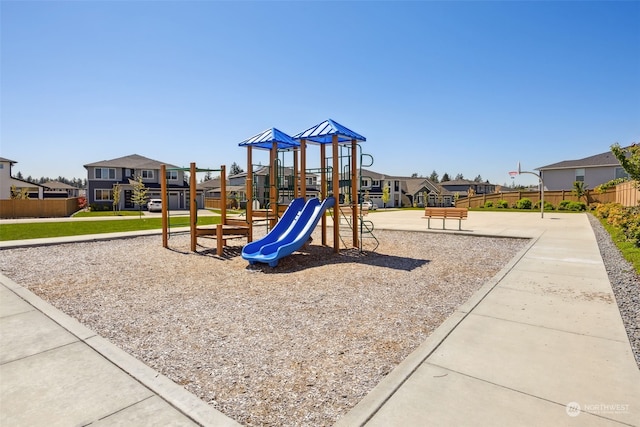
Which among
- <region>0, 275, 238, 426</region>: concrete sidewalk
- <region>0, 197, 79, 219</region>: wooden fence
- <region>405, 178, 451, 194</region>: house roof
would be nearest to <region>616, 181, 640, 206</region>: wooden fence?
<region>0, 275, 238, 426</region>: concrete sidewalk

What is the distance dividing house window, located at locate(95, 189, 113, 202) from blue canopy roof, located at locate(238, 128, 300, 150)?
38302 mm

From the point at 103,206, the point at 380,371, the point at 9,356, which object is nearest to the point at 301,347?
the point at 380,371

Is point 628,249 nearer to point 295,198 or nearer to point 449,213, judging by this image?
point 449,213

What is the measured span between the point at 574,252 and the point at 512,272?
151 inches

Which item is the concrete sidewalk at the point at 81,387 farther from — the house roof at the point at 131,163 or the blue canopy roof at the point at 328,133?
the house roof at the point at 131,163

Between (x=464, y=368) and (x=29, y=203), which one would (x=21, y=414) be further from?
(x=29, y=203)

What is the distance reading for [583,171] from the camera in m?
41.2

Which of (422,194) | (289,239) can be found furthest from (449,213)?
(422,194)

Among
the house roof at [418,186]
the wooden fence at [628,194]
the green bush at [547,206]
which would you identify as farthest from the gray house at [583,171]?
the house roof at [418,186]

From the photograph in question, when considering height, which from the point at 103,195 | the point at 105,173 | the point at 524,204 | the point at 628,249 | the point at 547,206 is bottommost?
the point at 628,249

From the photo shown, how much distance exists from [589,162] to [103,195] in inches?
2297

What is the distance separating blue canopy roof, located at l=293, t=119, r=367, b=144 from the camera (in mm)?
9492

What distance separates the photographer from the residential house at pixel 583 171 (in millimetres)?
39125

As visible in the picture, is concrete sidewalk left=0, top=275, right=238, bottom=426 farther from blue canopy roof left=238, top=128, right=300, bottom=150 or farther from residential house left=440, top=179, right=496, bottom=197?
residential house left=440, top=179, right=496, bottom=197
